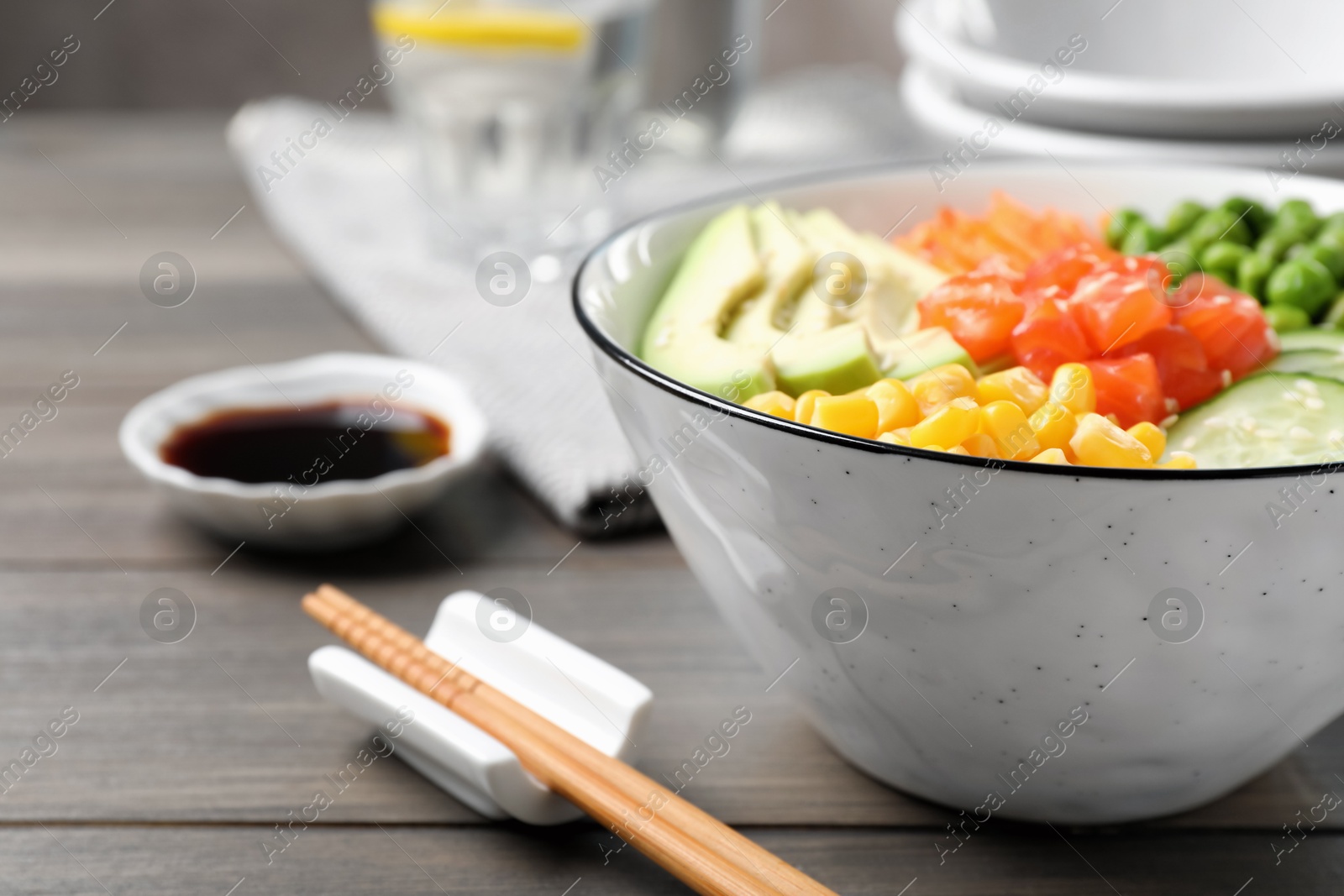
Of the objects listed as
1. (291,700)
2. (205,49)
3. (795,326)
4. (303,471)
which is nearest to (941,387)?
(795,326)

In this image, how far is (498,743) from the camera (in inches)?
28.4

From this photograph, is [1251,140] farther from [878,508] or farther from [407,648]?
[407,648]

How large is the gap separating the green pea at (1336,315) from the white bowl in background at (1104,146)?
0.19 meters

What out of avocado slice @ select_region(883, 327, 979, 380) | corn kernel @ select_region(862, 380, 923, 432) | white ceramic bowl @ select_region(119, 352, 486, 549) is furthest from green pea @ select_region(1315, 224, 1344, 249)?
white ceramic bowl @ select_region(119, 352, 486, 549)

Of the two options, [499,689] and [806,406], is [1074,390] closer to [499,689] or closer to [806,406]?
[806,406]

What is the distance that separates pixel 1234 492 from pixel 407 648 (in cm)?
51

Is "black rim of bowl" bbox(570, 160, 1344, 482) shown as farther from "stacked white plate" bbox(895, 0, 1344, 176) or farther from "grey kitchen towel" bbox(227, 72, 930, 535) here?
"stacked white plate" bbox(895, 0, 1344, 176)

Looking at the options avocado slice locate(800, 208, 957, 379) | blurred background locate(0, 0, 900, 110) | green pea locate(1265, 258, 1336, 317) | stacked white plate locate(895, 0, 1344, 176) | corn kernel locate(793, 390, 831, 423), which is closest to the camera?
corn kernel locate(793, 390, 831, 423)

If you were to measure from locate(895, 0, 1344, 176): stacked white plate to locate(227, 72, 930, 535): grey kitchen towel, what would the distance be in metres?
0.49

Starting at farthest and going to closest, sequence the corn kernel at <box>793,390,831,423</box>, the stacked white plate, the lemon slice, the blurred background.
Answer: the blurred background, the lemon slice, the stacked white plate, the corn kernel at <box>793,390,831,423</box>

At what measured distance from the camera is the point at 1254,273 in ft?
3.03

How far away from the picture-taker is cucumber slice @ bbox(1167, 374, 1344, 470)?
68 cm

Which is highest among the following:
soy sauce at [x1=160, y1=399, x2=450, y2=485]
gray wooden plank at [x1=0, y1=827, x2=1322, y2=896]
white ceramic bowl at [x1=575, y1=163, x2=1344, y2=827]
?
white ceramic bowl at [x1=575, y1=163, x2=1344, y2=827]

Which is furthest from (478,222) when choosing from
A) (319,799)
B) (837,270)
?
(319,799)
